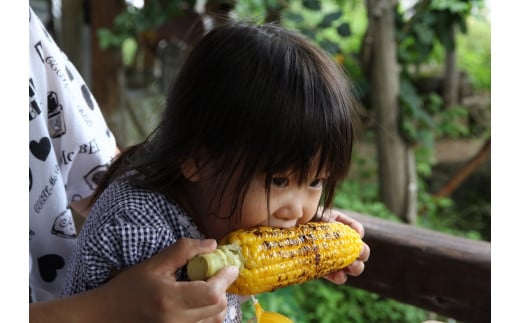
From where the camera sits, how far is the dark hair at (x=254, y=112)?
105 centimetres

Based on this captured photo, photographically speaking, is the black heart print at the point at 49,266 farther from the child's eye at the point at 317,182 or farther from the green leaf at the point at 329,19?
the green leaf at the point at 329,19

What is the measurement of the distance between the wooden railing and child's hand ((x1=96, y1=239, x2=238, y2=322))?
0.81 metres

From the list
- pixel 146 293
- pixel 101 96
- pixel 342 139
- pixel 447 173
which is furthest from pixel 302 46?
pixel 447 173

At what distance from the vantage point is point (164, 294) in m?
0.89

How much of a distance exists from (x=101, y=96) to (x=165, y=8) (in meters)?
0.89

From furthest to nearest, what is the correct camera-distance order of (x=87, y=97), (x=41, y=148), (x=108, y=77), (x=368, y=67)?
1. (x=108, y=77)
2. (x=368, y=67)
3. (x=87, y=97)
4. (x=41, y=148)

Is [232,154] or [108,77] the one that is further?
[108,77]

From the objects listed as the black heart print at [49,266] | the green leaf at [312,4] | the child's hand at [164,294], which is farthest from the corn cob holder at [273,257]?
the green leaf at [312,4]

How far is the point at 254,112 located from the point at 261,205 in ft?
0.57

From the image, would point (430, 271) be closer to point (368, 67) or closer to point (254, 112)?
point (254, 112)

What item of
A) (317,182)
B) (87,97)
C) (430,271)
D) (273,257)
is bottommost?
(430,271)

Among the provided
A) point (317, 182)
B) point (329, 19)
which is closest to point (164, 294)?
point (317, 182)

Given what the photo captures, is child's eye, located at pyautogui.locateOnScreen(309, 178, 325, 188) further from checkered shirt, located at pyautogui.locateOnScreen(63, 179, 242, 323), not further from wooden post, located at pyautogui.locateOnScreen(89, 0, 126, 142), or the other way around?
wooden post, located at pyautogui.locateOnScreen(89, 0, 126, 142)

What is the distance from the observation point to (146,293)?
0.89 meters
